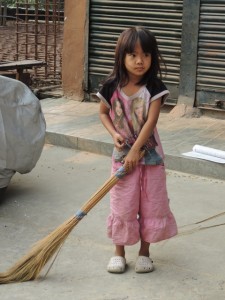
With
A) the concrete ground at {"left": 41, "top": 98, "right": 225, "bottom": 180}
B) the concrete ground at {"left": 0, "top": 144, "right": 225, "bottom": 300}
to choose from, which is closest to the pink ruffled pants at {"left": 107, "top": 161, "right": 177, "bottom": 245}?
the concrete ground at {"left": 0, "top": 144, "right": 225, "bottom": 300}

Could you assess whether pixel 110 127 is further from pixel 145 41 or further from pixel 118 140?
pixel 145 41

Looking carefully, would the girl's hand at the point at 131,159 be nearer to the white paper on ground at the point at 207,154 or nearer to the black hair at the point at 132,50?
the black hair at the point at 132,50

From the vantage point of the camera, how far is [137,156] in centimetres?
355

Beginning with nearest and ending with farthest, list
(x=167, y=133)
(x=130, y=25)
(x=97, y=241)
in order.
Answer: (x=97, y=241) → (x=167, y=133) → (x=130, y=25)

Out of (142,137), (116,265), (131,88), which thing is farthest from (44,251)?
(131,88)

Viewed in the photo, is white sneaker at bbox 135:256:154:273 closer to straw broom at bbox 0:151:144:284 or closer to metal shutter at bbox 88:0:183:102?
straw broom at bbox 0:151:144:284

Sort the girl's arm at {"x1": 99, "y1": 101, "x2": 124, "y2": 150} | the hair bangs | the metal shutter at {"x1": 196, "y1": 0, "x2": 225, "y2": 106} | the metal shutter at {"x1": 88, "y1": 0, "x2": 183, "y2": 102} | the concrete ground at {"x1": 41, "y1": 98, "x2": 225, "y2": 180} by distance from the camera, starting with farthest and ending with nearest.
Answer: the metal shutter at {"x1": 88, "y1": 0, "x2": 183, "y2": 102} → the metal shutter at {"x1": 196, "y1": 0, "x2": 225, "y2": 106} → the concrete ground at {"x1": 41, "y1": 98, "x2": 225, "y2": 180} → the girl's arm at {"x1": 99, "y1": 101, "x2": 124, "y2": 150} → the hair bangs

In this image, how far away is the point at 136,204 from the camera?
12.0 feet

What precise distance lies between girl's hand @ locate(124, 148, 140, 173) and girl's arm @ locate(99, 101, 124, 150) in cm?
8

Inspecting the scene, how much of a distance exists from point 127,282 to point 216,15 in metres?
4.23

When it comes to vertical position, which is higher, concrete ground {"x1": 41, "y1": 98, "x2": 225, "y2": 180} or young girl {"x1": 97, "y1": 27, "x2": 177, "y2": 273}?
young girl {"x1": 97, "y1": 27, "x2": 177, "y2": 273}

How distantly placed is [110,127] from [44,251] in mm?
791

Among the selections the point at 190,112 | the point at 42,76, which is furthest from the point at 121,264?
the point at 42,76

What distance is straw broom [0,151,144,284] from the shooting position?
3.55m
